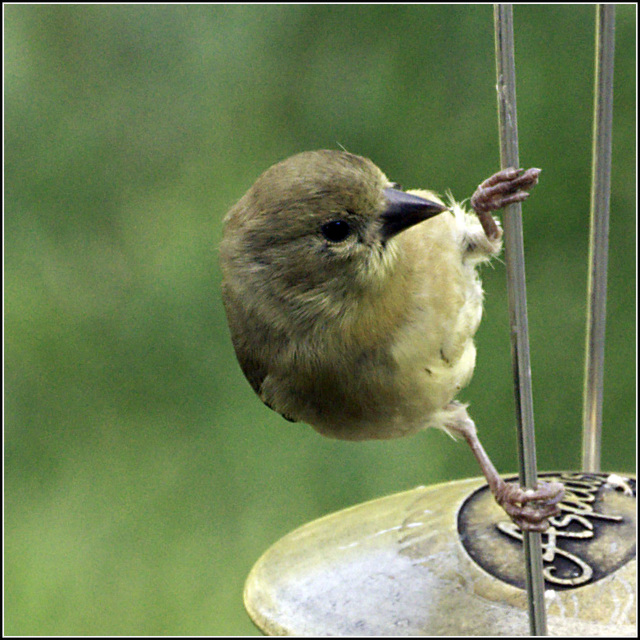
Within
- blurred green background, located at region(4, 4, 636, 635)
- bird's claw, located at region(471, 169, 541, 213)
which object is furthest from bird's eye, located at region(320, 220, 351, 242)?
blurred green background, located at region(4, 4, 636, 635)

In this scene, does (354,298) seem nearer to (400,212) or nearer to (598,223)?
(400,212)

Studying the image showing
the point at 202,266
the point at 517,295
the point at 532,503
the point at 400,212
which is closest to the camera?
the point at 517,295

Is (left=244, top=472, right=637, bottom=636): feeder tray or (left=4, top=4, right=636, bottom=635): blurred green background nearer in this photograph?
(left=244, top=472, right=637, bottom=636): feeder tray

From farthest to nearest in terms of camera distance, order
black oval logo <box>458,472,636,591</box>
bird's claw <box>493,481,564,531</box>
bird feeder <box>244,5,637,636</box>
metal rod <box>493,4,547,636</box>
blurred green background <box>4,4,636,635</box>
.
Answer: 1. blurred green background <box>4,4,636,635</box>
2. black oval logo <box>458,472,636,591</box>
3. bird's claw <box>493,481,564,531</box>
4. bird feeder <box>244,5,637,636</box>
5. metal rod <box>493,4,547,636</box>

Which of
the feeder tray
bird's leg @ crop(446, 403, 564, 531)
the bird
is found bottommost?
→ the feeder tray

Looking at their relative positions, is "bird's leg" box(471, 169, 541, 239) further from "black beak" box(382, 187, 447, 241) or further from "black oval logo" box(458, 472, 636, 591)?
"black oval logo" box(458, 472, 636, 591)

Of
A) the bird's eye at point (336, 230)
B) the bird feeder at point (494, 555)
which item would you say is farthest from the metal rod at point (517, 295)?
the bird's eye at point (336, 230)

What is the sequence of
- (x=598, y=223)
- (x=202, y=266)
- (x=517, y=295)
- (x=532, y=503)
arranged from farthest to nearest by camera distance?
1. (x=202, y=266)
2. (x=598, y=223)
3. (x=532, y=503)
4. (x=517, y=295)

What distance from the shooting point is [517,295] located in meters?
1.35

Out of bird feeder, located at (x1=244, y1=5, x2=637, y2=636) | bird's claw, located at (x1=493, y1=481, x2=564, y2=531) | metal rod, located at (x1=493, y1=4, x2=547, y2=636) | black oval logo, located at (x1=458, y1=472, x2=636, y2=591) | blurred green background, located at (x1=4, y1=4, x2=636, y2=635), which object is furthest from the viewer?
blurred green background, located at (x1=4, y1=4, x2=636, y2=635)

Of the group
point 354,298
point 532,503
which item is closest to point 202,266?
point 354,298

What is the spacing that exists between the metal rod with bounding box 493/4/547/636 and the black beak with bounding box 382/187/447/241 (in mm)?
238

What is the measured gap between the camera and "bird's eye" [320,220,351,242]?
168 cm

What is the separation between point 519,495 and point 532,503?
0.13 meters
